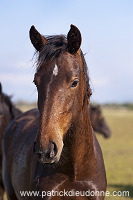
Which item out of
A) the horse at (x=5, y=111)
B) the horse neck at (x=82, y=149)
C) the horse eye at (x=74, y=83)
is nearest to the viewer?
the horse eye at (x=74, y=83)

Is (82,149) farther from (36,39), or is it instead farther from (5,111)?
(5,111)

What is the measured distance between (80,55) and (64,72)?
0.42 meters

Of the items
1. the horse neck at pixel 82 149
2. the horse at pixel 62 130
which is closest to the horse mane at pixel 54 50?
the horse at pixel 62 130

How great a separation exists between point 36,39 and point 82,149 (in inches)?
48.3

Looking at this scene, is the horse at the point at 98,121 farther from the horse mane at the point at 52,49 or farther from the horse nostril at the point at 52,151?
the horse nostril at the point at 52,151

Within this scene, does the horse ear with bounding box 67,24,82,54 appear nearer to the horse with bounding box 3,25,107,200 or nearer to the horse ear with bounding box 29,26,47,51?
the horse with bounding box 3,25,107,200

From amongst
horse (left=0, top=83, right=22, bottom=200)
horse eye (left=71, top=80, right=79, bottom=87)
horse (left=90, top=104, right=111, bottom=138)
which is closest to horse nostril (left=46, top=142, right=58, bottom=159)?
horse eye (left=71, top=80, right=79, bottom=87)

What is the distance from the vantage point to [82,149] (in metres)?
4.04

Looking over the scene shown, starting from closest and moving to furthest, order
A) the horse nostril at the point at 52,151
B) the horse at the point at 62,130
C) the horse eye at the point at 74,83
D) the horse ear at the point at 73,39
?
the horse nostril at the point at 52,151
the horse at the point at 62,130
the horse eye at the point at 74,83
the horse ear at the point at 73,39

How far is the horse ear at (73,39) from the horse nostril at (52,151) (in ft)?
3.34

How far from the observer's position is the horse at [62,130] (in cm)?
333

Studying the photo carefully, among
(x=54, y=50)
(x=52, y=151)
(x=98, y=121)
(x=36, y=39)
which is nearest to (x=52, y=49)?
(x=54, y=50)

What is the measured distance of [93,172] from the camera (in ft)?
13.4

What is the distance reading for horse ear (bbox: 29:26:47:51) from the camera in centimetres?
395
